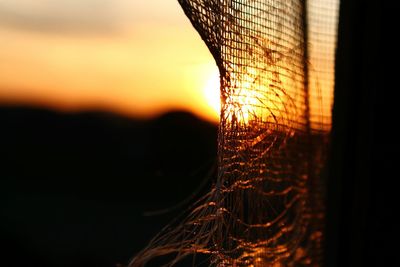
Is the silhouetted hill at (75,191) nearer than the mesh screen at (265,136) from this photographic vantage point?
No

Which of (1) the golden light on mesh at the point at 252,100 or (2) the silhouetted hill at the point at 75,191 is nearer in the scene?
(1) the golden light on mesh at the point at 252,100

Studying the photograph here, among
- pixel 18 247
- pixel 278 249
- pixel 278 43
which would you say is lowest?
pixel 18 247

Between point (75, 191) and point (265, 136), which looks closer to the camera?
point (265, 136)

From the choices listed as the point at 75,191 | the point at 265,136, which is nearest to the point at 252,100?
the point at 265,136

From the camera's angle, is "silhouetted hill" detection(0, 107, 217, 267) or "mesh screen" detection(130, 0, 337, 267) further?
"silhouetted hill" detection(0, 107, 217, 267)

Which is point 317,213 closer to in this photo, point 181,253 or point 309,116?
point 309,116

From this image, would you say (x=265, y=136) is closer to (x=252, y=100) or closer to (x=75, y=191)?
(x=252, y=100)

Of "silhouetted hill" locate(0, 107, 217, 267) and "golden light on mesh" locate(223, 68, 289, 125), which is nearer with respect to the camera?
"golden light on mesh" locate(223, 68, 289, 125)

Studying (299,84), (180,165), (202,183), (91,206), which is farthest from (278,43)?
(91,206)
